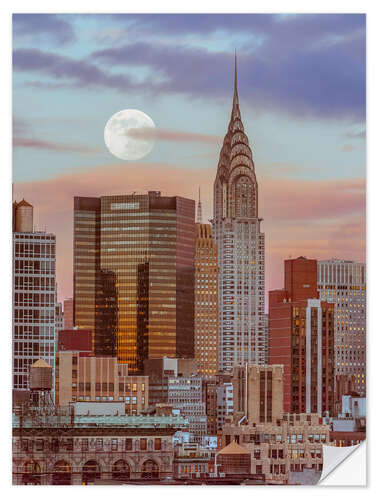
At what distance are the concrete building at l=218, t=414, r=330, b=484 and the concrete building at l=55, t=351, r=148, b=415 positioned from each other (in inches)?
38.6

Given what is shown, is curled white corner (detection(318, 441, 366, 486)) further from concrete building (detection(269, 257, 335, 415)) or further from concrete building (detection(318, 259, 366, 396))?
concrete building (detection(269, 257, 335, 415))

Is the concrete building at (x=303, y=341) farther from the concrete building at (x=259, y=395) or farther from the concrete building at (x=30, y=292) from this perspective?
the concrete building at (x=30, y=292)

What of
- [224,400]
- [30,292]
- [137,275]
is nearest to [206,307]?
[137,275]

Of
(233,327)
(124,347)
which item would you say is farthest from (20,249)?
(233,327)

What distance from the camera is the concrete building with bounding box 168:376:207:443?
14.1 m

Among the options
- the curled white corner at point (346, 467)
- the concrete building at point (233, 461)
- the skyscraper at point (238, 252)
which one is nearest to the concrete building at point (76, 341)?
the skyscraper at point (238, 252)

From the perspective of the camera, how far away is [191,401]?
1527 cm

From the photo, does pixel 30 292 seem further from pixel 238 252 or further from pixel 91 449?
pixel 238 252

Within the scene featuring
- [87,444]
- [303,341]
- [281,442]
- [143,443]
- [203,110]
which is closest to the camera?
[203,110]

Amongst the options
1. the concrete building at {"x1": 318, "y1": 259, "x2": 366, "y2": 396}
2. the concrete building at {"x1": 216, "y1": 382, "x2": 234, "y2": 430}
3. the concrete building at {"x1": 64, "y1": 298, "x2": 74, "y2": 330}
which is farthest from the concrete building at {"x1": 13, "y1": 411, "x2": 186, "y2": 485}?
the concrete building at {"x1": 318, "y1": 259, "x2": 366, "y2": 396}

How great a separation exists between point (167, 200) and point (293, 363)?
3.63m

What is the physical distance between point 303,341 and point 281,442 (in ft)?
9.16

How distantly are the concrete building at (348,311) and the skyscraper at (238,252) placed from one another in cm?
76
